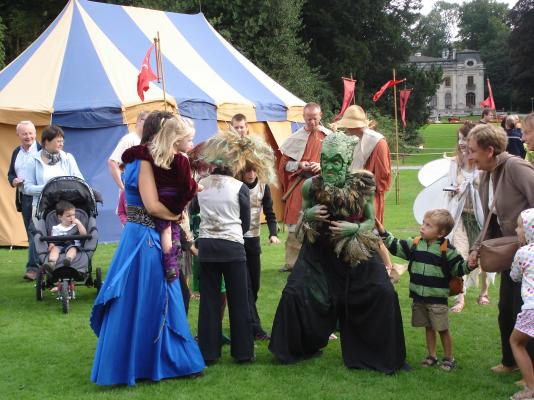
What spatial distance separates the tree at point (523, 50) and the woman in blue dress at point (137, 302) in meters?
56.0

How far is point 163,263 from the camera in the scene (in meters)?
4.88

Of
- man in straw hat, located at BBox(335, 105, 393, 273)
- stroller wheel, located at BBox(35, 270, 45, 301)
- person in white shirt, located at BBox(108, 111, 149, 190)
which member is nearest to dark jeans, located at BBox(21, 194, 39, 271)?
stroller wheel, located at BBox(35, 270, 45, 301)

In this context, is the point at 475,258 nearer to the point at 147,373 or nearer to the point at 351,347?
the point at 351,347

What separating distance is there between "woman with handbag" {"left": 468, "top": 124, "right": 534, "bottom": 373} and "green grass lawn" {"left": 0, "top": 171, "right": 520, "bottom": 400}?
55 cm

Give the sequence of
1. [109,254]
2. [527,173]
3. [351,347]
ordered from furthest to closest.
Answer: [109,254]
[351,347]
[527,173]

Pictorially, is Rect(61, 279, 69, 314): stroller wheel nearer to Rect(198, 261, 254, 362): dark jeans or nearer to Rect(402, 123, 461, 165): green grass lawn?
Rect(198, 261, 254, 362): dark jeans

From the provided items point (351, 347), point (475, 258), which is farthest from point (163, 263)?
point (475, 258)

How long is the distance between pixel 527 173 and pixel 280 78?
19950mm

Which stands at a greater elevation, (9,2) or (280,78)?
(9,2)

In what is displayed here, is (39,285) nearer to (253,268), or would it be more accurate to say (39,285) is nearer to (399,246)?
(253,268)

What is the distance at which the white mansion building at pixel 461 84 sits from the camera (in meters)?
106

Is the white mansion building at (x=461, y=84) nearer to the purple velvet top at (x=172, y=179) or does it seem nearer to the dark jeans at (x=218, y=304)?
the dark jeans at (x=218, y=304)

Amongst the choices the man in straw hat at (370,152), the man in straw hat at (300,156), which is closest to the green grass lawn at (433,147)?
the man in straw hat at (300,156)

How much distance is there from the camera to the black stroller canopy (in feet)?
24.6
